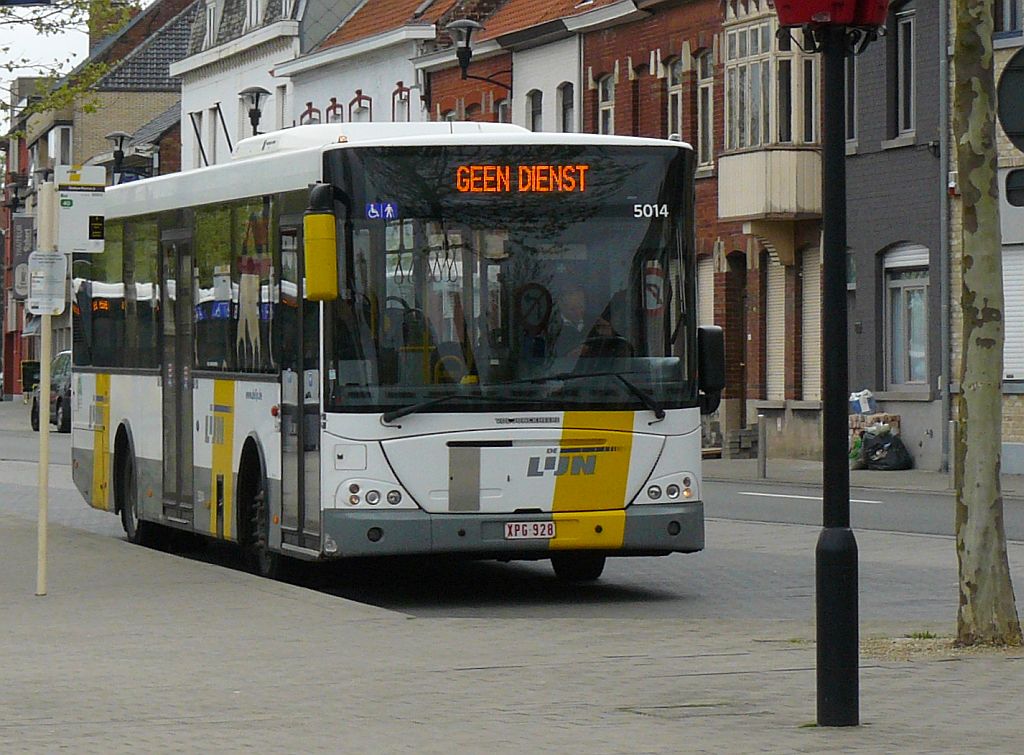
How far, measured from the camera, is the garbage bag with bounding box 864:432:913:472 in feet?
117

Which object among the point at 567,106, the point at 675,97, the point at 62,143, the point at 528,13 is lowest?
the point at 675,97

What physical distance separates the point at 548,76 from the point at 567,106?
84 centimetres

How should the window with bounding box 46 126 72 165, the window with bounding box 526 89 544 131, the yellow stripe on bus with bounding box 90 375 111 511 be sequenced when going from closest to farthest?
the yellow stripe on bus with bounding box 90 375 111 511
the window with bounding box 526 89 544 131
the window with bounding box 46 126 72 165

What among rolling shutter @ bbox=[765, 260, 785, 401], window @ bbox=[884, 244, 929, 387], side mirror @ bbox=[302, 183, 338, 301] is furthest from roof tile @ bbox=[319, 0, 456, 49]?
side mirror @ bbox=[302, 183, 338, 301]

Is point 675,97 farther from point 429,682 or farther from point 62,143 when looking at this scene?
point 62,143

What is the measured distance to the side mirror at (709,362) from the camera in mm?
15570

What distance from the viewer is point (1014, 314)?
35031 millimetres

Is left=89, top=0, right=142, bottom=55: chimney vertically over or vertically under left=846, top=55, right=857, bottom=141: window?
under

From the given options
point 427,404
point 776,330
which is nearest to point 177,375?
point 427,404

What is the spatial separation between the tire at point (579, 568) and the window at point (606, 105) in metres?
29.4

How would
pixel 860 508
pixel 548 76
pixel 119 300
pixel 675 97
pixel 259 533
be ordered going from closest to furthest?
pixel 259 533
pixel 119 300
pixel 860 508
pixel 675 97
pixel 548 76

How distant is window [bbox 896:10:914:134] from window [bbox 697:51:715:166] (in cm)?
556

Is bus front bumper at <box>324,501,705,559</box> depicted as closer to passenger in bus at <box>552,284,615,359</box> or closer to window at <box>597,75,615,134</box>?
passenger in bus at <box>552,284,615,359</box>

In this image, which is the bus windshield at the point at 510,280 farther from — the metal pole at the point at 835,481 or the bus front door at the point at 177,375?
the metal pole at the point at 835,481
